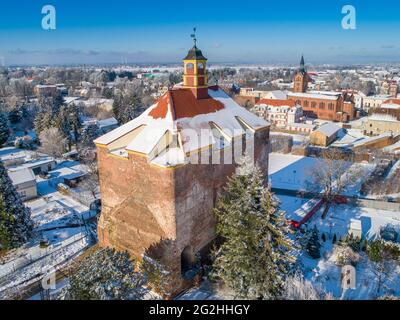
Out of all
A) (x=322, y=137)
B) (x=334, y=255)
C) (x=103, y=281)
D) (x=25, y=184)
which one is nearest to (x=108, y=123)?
(x=25, y=184)

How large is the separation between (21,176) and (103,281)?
25.3 meters

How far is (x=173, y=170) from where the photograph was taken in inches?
624

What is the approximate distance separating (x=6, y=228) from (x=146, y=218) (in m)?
11.8

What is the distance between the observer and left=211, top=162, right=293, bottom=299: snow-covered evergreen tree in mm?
14820

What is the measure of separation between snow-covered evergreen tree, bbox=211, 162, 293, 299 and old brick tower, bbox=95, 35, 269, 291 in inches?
112

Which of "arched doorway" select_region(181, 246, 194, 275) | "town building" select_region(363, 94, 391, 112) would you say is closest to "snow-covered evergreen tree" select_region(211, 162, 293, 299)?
"arched doorway" select_region(181, 246, 194, 275)

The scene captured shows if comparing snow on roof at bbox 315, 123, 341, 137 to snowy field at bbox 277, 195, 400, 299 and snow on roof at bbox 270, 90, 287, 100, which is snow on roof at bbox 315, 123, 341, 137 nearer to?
snow on roof at bbox 270, 90, 287, 100

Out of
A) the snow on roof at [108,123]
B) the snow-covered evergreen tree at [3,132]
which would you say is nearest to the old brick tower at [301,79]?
the snow on roof at [108,123]

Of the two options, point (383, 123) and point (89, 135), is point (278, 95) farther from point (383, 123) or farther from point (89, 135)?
point (89, 135)

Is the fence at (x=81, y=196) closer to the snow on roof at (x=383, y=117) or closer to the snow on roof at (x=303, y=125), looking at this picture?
the snow on roof at (x=303, y=125)

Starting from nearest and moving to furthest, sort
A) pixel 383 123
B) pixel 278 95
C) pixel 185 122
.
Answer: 1. pixel 185 122
2. pixel 383 123
3. pixel 278 95
